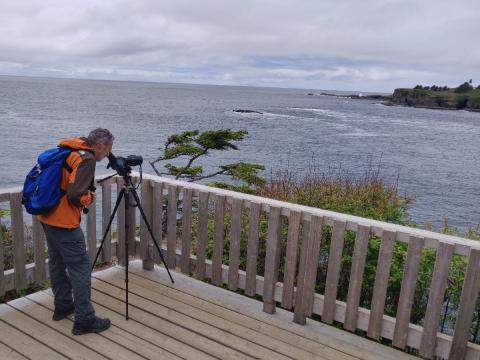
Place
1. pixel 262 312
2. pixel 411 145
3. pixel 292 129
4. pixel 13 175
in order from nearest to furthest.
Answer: pixel 262 312
pixel 13 175
pixel 411 145
pixel 292 129

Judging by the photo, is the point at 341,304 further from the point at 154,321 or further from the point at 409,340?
the point at 154,321

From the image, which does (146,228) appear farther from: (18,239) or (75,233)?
(75,233)

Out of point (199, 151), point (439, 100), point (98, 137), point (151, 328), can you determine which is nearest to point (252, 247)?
point (151, 328)

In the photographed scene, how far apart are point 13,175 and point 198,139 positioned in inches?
625

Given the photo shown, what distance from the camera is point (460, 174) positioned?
3142 cm

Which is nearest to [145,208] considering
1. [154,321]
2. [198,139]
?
[154,321]

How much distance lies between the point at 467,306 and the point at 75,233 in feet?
9.87

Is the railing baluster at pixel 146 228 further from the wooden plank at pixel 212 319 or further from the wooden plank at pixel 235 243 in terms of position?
the wooden plank at pixel 235 243

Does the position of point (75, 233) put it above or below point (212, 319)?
above

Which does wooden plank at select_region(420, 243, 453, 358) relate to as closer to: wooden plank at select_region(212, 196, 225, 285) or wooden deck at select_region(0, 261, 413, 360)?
wooden deck at select_region(0, 261, 413, 360)

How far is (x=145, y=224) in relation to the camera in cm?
511

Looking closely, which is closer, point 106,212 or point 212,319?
point 212,319

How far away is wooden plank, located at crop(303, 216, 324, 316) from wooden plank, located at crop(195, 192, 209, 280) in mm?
1134

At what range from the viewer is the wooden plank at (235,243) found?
14.4 feet
